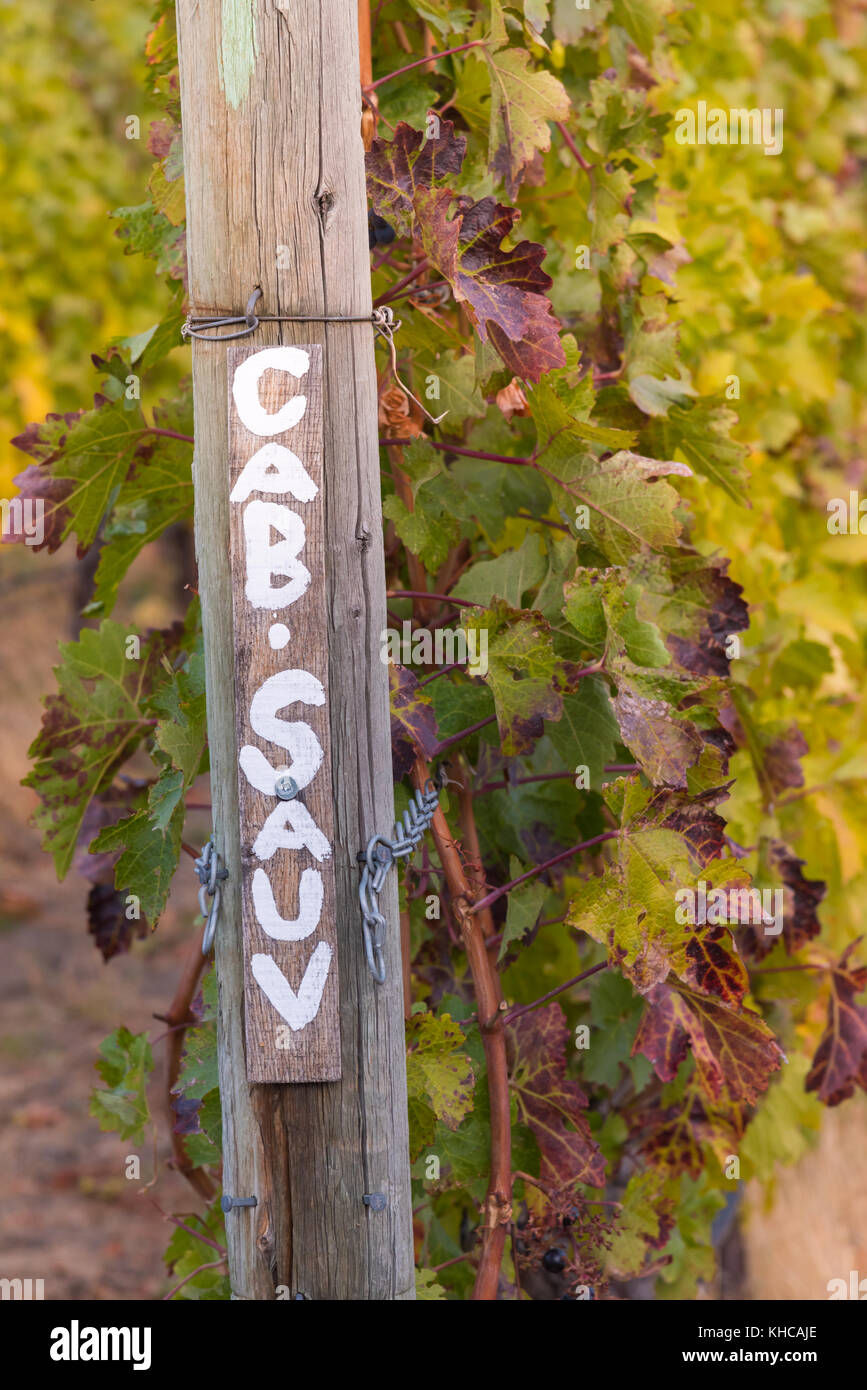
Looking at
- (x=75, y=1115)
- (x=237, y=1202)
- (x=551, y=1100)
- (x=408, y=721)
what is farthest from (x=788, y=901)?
(x=75, y=1115)

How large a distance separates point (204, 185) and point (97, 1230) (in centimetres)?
360

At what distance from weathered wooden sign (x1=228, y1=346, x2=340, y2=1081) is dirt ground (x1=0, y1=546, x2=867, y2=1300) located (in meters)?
1.31

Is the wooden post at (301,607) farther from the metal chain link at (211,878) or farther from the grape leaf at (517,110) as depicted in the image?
the grape leaf at (517,110)

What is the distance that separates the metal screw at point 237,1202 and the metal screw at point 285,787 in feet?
1.32

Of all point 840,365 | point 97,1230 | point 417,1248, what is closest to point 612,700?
point 417,1248

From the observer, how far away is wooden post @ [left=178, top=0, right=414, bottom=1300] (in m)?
1.30

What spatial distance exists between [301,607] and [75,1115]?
155 inches

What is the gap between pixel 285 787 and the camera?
1.28 m

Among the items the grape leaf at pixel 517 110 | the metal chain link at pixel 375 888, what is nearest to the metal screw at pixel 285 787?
the metal chain link at pixel 375 888

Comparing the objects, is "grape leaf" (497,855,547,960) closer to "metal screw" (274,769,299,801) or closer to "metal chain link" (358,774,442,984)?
"metal chain link" (358,774,442,984)

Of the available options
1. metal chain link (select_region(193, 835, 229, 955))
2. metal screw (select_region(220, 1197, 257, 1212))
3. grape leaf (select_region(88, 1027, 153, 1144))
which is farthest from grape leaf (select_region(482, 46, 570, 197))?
grape leaf (select_region(88, 1027, 153, 1144))

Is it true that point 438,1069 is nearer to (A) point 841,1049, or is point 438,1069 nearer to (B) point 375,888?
(B) point 375,888
